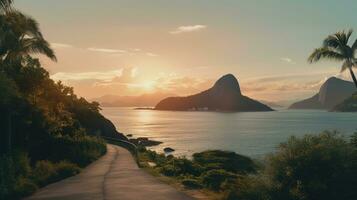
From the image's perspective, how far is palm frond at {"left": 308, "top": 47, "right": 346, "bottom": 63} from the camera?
29042 mm

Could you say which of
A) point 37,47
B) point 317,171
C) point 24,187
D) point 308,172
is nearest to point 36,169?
point 24,187

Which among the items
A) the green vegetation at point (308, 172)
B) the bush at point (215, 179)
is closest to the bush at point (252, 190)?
the green vegetation at point (308, 172)

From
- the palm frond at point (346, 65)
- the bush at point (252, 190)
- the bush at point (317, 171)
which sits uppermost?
the palm frond at point (346, 65)

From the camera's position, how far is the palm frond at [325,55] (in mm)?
29042

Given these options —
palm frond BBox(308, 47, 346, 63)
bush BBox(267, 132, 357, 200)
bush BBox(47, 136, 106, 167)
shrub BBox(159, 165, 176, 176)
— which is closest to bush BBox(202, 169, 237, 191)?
bush BBox(267, 132, 357, 200)

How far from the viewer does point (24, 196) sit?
20047 millimetres

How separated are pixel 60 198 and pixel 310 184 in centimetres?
1009

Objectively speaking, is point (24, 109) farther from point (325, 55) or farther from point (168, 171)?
point (325, 55)

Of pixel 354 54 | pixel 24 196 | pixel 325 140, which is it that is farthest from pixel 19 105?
pixel 354 54

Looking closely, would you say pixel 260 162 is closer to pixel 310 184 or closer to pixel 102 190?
pixel 310 184

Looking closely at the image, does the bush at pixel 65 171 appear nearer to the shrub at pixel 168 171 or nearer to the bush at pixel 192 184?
the shrub at pixel 168 171

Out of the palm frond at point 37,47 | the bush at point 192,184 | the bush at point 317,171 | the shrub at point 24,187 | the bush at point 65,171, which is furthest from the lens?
the bush at point 65,171

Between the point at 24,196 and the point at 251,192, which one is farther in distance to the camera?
the point at 24,196

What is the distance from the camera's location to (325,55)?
1156 inches
